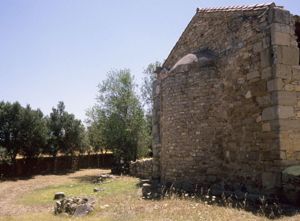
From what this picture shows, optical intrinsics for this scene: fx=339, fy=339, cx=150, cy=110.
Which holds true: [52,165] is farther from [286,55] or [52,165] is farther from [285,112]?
[286,55]

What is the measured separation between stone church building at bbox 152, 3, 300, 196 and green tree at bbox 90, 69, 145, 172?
11.3m

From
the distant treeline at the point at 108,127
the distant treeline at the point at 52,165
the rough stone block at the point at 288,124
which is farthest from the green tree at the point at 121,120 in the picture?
the rough stone block at the point at 288,124

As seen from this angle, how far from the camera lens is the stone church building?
364 inches

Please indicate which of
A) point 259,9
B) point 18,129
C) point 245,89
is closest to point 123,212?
point 245,89

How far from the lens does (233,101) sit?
11062 millimetres

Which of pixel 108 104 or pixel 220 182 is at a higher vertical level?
pixel 108 104

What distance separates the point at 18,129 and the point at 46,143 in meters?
2.86

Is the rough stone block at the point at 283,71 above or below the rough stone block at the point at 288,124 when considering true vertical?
above

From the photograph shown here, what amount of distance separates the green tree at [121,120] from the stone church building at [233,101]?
11333 millimetres

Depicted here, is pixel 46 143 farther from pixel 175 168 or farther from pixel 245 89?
pixel 245 89

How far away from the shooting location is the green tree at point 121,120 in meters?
25.8

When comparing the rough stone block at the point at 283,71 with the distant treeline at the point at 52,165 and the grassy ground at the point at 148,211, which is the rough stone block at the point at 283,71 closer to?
the grassy ground at the point at 148,211

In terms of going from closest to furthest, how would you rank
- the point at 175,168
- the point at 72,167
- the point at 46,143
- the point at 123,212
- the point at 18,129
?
the point at 123,212, the point at 175,168, the point at 18,129, the point at 46,143, the point at 72,167

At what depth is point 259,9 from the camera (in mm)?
10062
